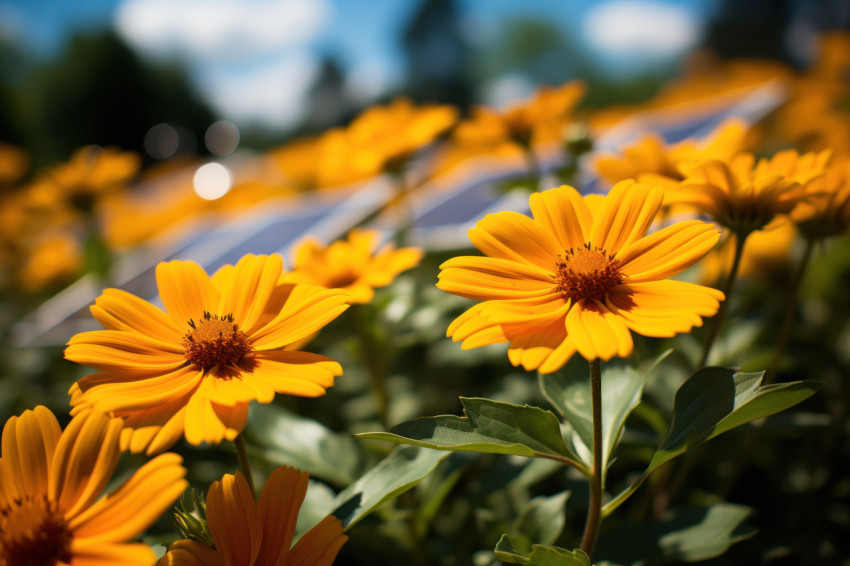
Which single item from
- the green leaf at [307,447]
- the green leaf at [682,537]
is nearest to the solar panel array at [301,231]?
the green leaf at [307,447]

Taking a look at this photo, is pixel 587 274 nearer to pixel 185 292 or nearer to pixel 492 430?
pixel 492 430

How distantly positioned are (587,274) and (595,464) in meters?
0.27

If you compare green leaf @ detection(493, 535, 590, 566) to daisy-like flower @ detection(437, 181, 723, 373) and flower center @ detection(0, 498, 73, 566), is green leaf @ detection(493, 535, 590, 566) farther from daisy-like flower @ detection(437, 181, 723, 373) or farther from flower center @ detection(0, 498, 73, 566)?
flower center @ detection(0, 498, 73, 566)

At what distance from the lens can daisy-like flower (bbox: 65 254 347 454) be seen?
72 centimetres

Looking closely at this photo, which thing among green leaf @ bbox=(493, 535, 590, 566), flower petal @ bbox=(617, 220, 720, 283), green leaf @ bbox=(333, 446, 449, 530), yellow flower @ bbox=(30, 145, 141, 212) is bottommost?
green leaf @ bbox=(493, 535, 590, 566)

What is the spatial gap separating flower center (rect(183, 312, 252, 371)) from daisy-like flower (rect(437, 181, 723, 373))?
0.33 meters

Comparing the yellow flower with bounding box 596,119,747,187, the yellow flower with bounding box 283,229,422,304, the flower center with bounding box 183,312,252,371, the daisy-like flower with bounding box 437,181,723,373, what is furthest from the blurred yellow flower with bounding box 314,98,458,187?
the flower center with bounding box 183,312,252,371

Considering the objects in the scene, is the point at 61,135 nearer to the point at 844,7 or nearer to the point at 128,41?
the point at 128,41

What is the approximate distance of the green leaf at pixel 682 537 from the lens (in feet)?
3.09

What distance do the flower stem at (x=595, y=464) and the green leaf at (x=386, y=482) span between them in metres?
0.21

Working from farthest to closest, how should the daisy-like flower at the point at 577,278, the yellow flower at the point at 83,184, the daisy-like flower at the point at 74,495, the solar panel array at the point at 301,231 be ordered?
the yellow flower at the point at 83,184 < the solar panel array at the point at 301,231 < the daisy-like flower at the point at 577,278 < the daisy-like flower at the point at 74,495

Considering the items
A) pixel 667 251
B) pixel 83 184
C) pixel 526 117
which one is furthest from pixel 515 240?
pixel 83 184

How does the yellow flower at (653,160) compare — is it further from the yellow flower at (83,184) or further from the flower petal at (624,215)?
the yellow flower at (83,184)

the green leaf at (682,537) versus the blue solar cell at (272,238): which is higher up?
the blue solar cell at (272,238)
